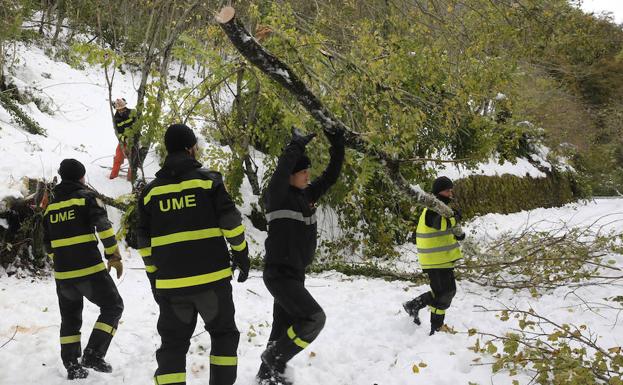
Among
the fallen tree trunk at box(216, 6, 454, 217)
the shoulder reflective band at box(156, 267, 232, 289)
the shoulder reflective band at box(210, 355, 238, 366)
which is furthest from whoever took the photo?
the fallen tree trunk at box(216, 6, 454, 217)

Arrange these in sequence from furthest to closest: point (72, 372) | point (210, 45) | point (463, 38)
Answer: point (210, 45) < point (463, 38) < point (72, 372)

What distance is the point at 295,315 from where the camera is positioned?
337 cm

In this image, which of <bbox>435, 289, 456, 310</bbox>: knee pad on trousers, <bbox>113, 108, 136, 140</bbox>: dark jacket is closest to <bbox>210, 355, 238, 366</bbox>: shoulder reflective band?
<bbox>435, 289, 456, 310</bbox>: knee pad on trousers

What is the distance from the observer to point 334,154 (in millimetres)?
3742

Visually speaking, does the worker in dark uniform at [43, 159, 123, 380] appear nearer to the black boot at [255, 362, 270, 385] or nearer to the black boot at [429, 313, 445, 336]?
the black boot at [255, 362, 270, 385]

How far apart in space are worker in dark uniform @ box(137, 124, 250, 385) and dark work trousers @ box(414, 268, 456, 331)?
2.51 m

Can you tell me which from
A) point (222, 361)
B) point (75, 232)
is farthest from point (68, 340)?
point (222, 361)

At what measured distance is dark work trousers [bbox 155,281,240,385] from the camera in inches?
114

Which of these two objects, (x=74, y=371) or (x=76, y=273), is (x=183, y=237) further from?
(x=74, y=371)

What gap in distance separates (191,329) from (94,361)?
139 centimetres

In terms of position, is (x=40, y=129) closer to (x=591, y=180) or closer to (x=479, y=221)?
(x=479, y=221)

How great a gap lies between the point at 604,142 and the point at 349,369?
2582 centimetres

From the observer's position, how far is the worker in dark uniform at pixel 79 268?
372cm

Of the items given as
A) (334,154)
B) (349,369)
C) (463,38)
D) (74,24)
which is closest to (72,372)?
(349,369)
